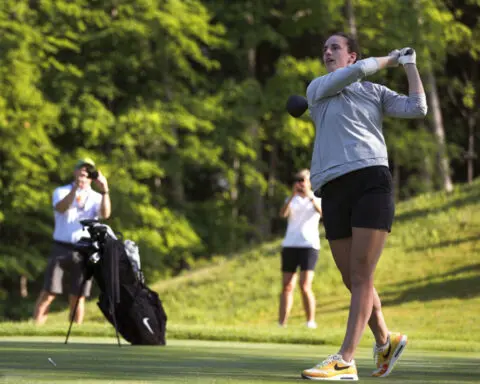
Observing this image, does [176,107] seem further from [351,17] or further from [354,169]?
[354,169]

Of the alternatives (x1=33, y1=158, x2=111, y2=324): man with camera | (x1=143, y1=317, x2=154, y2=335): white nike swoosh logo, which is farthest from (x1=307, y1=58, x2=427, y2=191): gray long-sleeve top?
(x1=33, y1=158, x2=111, y2=324): man with camera

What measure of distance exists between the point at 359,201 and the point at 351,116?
47 centimetres

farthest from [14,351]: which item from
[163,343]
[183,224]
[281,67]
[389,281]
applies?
[281,67]

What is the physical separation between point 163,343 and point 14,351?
1.87 meters

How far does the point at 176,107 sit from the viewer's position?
33.5 meters

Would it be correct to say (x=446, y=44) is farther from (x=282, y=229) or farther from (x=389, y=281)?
(x=389, y=281)

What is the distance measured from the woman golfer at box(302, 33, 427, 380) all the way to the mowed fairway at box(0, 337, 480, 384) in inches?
17.0

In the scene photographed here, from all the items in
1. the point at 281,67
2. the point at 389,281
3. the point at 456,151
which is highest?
the point at 281,67

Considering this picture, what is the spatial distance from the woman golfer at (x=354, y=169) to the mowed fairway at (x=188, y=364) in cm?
43

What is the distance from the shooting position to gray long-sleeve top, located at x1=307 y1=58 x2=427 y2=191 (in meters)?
6.75

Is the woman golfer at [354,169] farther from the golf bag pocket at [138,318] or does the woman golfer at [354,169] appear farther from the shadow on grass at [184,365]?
the golf bag pocket at [138,318]

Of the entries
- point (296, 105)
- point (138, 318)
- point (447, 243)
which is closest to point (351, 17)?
point (447, 243)

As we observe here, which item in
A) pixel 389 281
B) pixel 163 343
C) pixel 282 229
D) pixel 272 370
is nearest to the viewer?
pixel 272 370

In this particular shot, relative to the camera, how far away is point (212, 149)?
112 feet
